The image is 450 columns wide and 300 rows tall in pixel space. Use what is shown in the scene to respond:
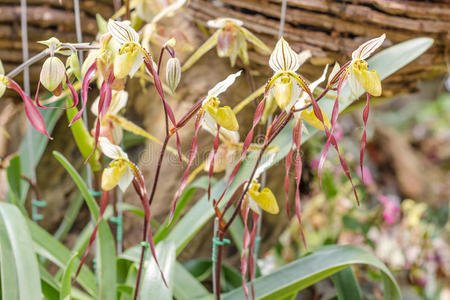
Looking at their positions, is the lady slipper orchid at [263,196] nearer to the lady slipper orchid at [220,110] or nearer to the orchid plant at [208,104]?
the orchid plant at [208,104]

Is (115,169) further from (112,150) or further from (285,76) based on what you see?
(285,76)

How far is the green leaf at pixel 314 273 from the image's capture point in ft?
1.80

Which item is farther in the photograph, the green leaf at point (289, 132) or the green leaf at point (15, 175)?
the green leaf at point (15, 175)

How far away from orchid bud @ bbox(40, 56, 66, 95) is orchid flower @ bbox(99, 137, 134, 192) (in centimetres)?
8

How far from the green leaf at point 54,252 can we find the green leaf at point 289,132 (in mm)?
145

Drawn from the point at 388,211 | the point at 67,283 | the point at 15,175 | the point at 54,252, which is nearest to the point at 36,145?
the point at 15,175

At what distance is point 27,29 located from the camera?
76cm

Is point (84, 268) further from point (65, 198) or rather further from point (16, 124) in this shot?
point (16, 124)

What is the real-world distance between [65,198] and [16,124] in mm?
194

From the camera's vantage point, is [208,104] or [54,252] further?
[54,252]

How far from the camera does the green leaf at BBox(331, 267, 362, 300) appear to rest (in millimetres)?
624

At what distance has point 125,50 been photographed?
41cm

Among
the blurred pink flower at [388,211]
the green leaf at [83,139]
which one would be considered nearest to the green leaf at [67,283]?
the green leaf at [83,139]

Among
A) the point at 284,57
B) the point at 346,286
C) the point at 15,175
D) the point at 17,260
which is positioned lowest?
the point at 346,286
